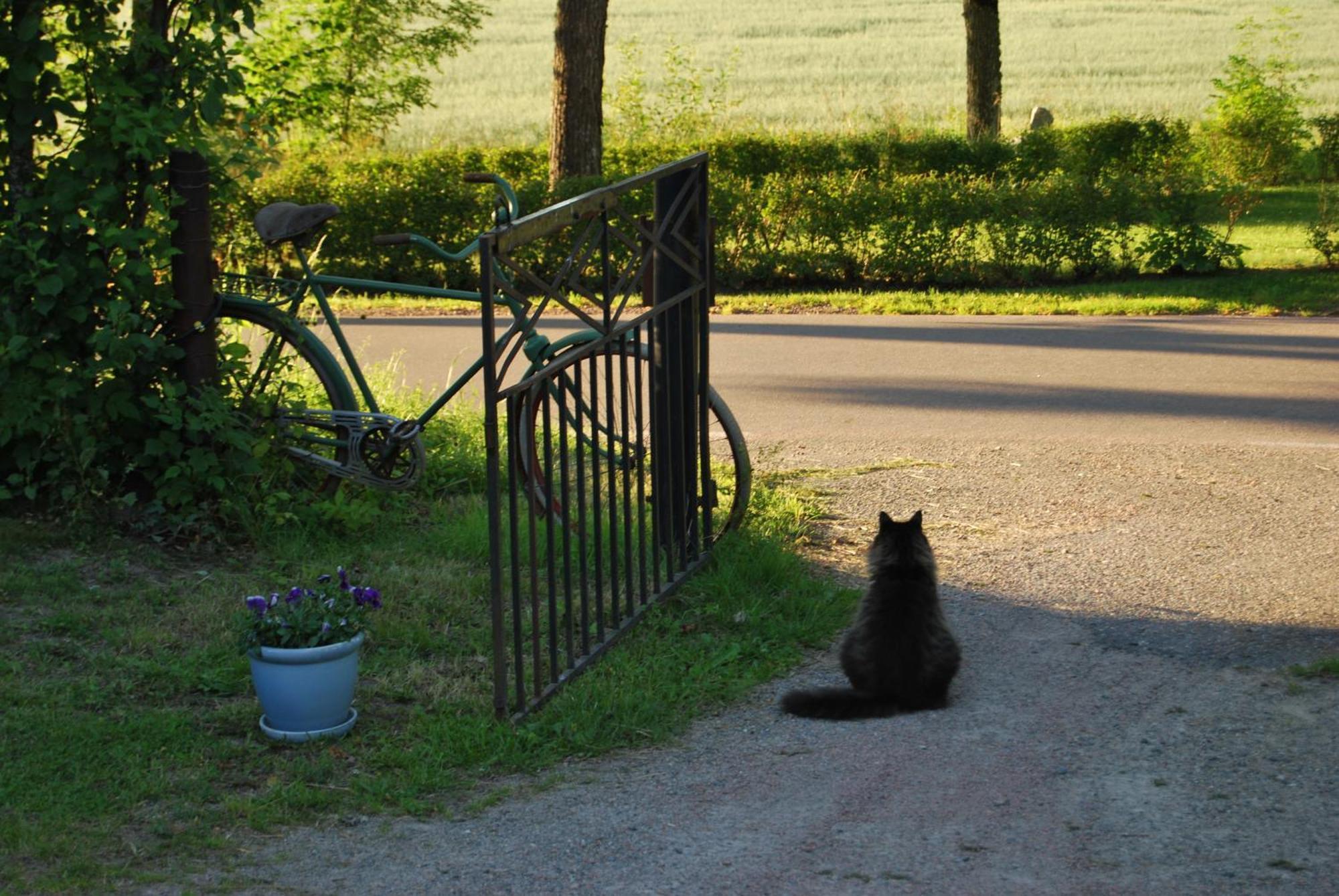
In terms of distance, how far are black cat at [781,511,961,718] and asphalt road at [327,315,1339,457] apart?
3690 millimetres

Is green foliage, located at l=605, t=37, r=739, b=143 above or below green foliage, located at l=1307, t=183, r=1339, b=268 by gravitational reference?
above

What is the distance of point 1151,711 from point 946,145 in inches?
587

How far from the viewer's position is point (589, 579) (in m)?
6.57

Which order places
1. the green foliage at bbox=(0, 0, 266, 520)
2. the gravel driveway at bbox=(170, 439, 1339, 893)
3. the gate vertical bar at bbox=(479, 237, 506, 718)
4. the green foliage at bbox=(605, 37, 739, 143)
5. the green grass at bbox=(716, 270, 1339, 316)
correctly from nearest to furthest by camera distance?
the gravel driveway at bbox=(170, 439, 1339, 893) < the gate vertical bar at bbox=(479, 237, 506, 718) < the green foliage at bbox=(0, 0, 266, 520) < the green grass at bbox=(716, 270, 1339, 316) < the green foliage at bbox=(605, 37, 739, 143)

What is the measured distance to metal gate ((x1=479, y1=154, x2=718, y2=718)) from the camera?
187 inches

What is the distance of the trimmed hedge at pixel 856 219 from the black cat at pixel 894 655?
32.7 ft

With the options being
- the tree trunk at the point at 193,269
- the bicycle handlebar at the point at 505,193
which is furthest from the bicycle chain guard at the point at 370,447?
the bicycle handlebar at the point at 505,193

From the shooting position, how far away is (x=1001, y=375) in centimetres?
1098

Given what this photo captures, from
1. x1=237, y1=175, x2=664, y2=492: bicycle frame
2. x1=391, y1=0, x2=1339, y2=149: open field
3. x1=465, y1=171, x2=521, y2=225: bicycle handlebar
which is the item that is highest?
x1=391, y1=0, x2=1339, y2=149: open field

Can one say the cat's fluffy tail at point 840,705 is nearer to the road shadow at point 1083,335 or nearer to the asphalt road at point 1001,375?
the asphalt road at point 1001,375

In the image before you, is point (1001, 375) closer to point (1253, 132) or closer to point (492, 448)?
point (492, 448)

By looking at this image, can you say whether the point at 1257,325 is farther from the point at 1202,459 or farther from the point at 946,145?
the point at 946,145

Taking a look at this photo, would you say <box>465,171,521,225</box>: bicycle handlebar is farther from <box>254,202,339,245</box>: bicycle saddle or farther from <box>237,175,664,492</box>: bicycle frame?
<box>254,202,339,245</box>: bicycle saddle

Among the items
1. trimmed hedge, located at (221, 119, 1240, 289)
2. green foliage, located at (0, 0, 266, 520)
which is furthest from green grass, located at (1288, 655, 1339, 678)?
trimmed hedge, located at (221, 119, 1240, 289)
